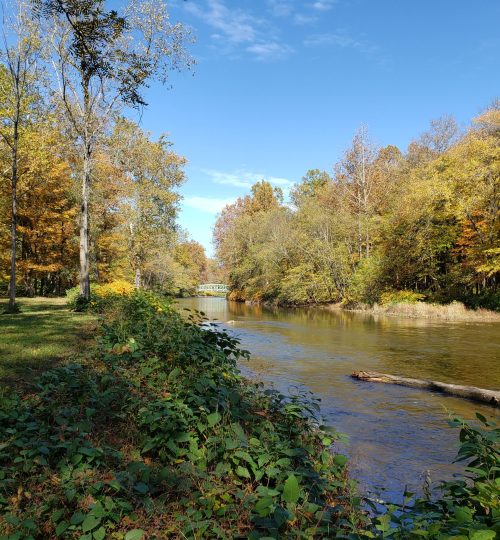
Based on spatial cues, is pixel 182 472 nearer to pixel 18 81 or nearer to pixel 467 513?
pixel 467 513

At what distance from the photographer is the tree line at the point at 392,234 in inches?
1161

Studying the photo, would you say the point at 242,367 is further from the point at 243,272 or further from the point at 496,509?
the point at 243,272

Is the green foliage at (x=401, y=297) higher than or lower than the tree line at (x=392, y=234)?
lower

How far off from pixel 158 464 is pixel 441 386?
324 inches

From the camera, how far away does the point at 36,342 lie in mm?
9086

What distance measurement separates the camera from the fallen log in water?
9.31 m

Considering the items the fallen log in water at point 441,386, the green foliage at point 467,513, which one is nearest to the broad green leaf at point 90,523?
the green foliage at point 467,513

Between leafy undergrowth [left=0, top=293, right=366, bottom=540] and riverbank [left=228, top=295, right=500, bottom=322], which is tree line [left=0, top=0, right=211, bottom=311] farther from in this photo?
riverbank [left=228, top=295, right=500, bottom=322]

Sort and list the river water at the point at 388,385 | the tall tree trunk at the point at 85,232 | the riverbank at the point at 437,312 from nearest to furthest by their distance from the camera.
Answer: the river water at the point at 388,385 < the tall tree trunk at the point at 85,232 < the riverbank at the point at 437,312

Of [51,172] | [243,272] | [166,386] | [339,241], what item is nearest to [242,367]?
[166,386]

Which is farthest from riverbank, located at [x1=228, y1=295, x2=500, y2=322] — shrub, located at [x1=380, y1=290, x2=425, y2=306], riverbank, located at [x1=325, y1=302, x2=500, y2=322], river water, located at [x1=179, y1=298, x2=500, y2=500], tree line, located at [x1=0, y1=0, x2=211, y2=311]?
tree line, located at [x1=0, y1=0, x2=211, y2=311]

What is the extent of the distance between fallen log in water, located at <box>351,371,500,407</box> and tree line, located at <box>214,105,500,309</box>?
19.4 m

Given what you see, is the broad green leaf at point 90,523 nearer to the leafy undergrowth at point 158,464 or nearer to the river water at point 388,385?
the leafy undergrowth at point 158,464

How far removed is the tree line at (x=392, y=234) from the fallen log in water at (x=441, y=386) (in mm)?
19367
